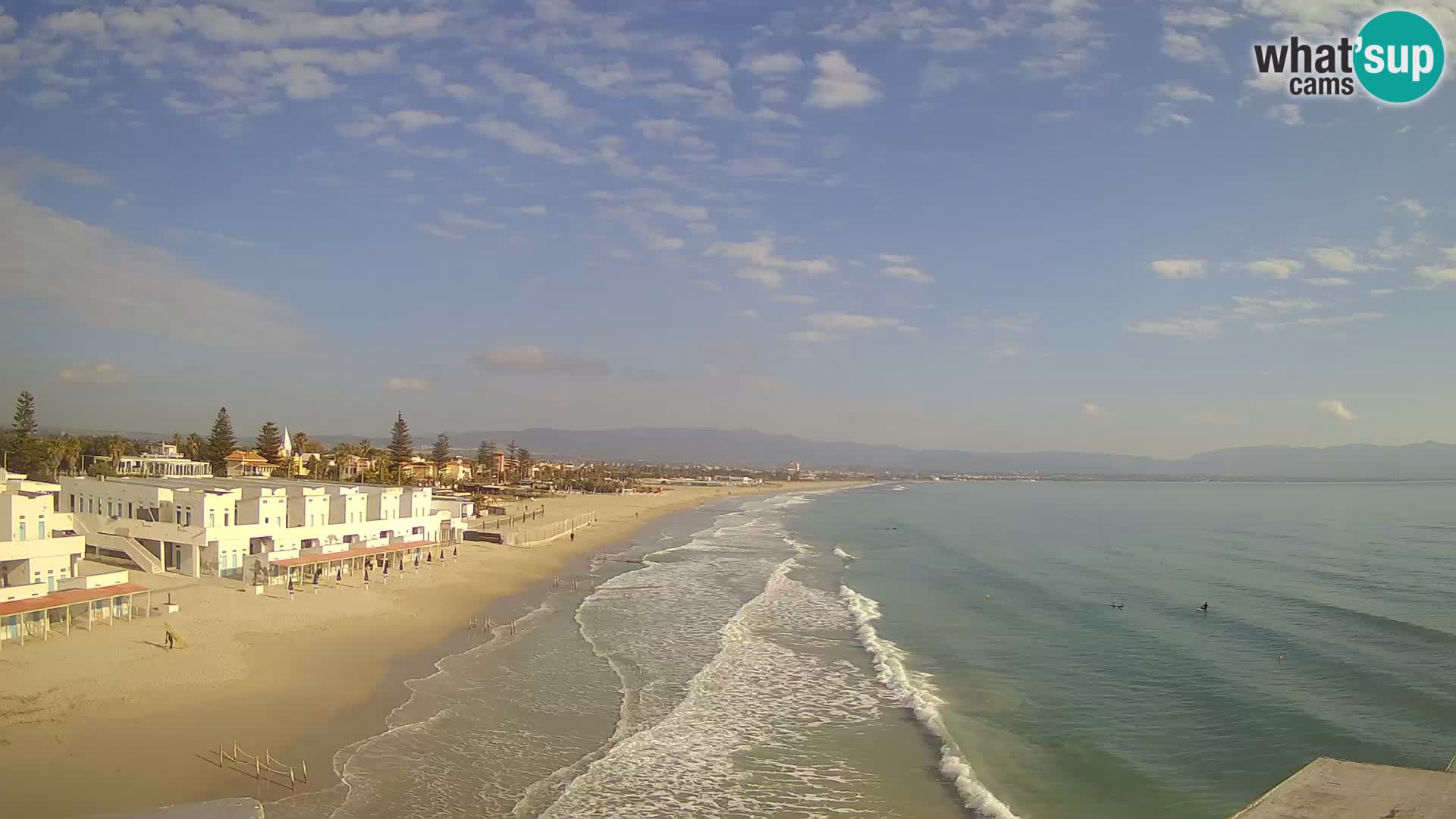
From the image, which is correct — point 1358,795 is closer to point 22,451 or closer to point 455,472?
point 22,451

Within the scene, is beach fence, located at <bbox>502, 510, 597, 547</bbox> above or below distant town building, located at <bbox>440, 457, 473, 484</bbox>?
below

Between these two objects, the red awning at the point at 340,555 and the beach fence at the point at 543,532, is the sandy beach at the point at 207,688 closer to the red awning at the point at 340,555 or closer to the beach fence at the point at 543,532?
the red awning at the point at 340,555

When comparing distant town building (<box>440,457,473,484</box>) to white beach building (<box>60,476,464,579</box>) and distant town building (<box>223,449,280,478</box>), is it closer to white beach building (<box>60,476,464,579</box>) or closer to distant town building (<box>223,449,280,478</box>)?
distant town building (<box>223,449,280,478</box>)

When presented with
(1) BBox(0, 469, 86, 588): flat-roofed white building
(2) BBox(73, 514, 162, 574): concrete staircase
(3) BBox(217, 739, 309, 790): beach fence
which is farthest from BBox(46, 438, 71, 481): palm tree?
(3) BBox(217, 739, 309, 790): beach fence

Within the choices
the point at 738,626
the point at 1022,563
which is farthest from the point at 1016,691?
the point at 1022,563

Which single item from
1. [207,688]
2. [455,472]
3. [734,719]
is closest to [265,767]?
[207,688]

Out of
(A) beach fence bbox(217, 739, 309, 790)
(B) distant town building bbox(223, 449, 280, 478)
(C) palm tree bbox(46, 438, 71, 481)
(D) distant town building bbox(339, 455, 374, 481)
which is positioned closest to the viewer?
(A) beach fence bbox(217, 739, 309, 790)

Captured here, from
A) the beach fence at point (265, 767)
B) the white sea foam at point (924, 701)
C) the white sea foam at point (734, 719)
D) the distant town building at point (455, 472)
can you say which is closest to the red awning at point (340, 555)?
the white sea foam at point (734, 719)
